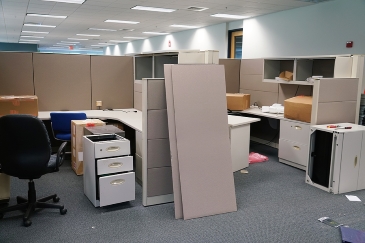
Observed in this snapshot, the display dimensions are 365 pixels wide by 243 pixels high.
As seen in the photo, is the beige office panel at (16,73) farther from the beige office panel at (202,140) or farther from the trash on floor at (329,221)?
the trash on floor at (329,221)

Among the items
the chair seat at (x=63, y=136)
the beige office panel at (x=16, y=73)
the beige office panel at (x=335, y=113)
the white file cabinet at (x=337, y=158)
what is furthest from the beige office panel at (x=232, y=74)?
the beige office panel at (x=16, y=73)

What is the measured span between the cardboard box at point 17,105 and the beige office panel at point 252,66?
10.1 ft

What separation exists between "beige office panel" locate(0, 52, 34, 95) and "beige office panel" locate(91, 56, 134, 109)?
78cm

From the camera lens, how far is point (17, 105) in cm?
371

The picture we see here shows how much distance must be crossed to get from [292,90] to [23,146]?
3436mm

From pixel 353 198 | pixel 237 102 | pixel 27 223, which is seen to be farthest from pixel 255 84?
pixel 27 223

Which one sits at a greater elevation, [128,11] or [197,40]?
[128,11]

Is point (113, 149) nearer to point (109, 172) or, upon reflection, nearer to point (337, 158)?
point (109, 172)

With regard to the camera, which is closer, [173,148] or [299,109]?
[173,148]

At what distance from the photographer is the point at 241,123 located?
11.9 feet

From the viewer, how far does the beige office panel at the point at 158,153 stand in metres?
2.78

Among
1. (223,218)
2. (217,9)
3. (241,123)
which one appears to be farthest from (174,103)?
(217,9)

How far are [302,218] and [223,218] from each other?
2.11 feet

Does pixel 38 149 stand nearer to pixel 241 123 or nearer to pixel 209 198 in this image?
pixel 209 198
